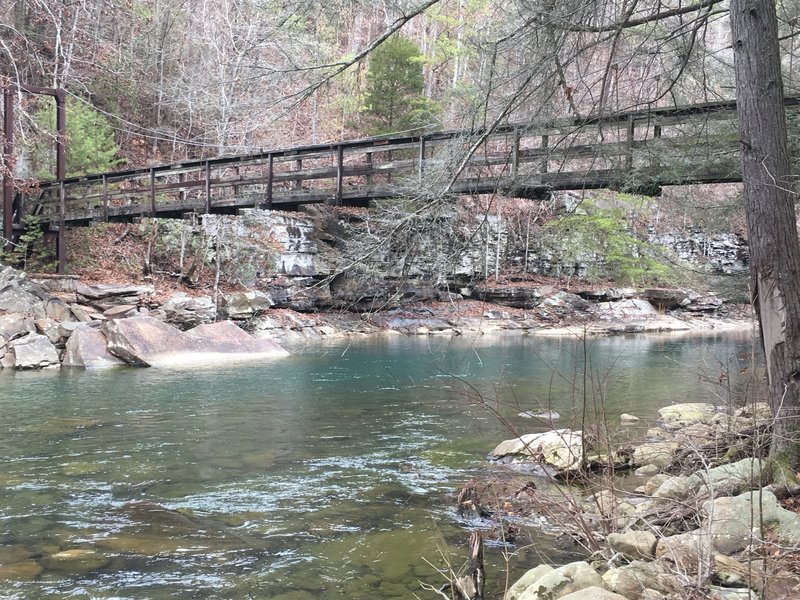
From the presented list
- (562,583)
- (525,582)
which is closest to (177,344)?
(525,582)

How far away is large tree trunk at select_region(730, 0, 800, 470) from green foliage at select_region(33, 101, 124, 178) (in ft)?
56.8

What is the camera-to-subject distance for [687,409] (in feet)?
21.6

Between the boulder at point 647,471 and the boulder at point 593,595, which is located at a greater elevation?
the boulder at point 593,595

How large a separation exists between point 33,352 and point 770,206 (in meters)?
11.7

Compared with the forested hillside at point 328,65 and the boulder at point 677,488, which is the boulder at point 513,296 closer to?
the forested hillside at point 328,65

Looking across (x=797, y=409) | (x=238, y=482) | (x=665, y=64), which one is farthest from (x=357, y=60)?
(x=797, y=409)

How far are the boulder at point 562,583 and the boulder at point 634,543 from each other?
10.2 inches

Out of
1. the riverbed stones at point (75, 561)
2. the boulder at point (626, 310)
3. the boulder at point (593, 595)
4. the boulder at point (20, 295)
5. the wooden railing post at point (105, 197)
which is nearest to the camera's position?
the boulder at point (593, 595)

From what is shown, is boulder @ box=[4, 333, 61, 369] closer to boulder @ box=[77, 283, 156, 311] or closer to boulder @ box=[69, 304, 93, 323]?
boulder @ box=[69, 304, 93, 323]

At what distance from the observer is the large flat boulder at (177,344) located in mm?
11734

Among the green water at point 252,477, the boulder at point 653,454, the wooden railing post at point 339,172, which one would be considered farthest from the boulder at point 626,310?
the boulder at point 653,454

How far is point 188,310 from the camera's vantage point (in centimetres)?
1597

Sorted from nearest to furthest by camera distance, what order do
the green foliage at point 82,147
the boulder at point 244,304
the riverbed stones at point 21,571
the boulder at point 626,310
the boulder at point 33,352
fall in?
the riverbed stones at point 21,571
the boulder at point 33,352
the boulder at point 244,304
the green foliage at point 82,147
the boulder at point 626,310

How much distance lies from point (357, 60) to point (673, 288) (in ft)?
84.2
